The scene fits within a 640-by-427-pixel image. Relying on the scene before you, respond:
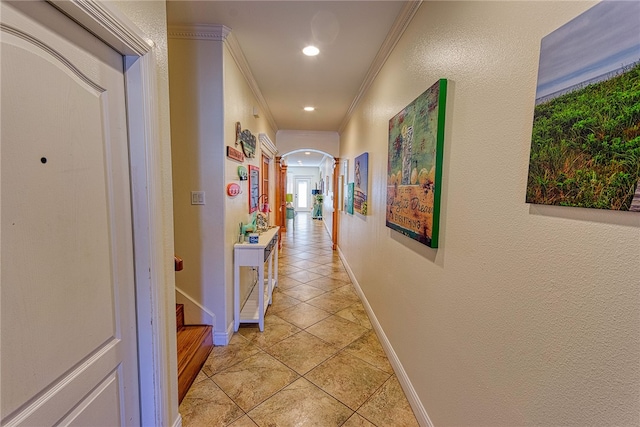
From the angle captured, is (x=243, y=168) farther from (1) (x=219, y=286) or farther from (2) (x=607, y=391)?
(2) (x=607, y=391)

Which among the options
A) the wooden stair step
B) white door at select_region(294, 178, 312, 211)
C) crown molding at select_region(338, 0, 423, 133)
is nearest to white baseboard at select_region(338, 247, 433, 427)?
the wooden stair step

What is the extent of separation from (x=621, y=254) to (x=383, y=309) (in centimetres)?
197

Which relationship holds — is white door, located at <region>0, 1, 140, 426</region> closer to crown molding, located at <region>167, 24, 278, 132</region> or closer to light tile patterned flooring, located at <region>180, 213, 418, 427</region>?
light tile patterned flooring, located at <region>180, 213, 418, 427</region>

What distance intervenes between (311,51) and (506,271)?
2.42 m

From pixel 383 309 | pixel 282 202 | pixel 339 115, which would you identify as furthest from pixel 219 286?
pixel 282 202

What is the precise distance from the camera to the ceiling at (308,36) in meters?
1.87

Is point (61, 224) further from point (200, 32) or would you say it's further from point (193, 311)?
point (200, 32)

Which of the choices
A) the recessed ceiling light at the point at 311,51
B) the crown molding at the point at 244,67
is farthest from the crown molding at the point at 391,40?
the crown molding at the point at 244,67

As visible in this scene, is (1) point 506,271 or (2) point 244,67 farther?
(2) point 244,67

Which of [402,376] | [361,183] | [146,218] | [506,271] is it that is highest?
[361,183]

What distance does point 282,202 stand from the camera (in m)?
7.62

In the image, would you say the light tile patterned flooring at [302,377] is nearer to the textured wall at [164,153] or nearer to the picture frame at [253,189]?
the textured wall at [164,153]

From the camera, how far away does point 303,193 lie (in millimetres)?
15656

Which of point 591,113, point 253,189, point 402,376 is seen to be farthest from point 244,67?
point 402,376
